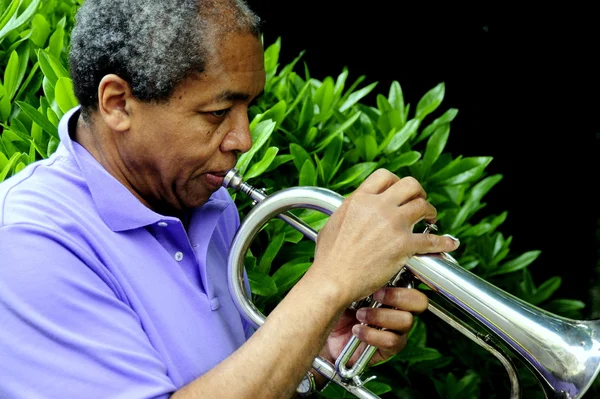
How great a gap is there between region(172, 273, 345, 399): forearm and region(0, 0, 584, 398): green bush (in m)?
0.59

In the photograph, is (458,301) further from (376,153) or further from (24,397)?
(376,153)

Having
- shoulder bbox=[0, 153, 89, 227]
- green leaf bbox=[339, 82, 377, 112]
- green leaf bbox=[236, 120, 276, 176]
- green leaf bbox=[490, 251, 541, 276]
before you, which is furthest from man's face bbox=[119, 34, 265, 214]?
green leaf bbox=[490, 251, 541, 276]

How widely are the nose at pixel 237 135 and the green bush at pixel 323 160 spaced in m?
0.43

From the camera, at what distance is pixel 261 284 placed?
2.14 m

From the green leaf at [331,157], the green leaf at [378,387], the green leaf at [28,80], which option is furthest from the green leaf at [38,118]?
the green leaf at [378,387]

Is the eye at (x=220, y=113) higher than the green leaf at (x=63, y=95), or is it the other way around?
the eye at (x=220, y=113)

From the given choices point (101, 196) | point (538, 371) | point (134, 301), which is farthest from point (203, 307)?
point (538, 371)

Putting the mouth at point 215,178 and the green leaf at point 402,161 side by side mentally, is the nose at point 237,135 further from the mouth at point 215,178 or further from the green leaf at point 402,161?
the green leaf at point 402,161

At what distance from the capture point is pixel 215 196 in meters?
2.02

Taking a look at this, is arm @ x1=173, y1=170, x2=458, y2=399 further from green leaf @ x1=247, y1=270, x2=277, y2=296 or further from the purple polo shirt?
green leaf @ x1=247, y1=270, x2=277, y2=296

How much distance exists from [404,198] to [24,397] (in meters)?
0.78

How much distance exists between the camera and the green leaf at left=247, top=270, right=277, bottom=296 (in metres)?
2.13

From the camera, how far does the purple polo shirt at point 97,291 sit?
4.64 ft

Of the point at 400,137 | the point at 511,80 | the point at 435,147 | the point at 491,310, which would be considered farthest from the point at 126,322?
the point at 511,80
